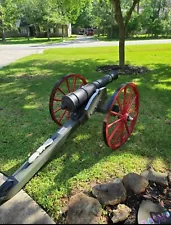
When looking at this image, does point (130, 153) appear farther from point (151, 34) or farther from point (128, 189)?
point (151, 34)

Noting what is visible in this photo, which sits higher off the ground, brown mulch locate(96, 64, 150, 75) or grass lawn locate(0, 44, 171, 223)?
brown mulch locate(96, 64, 150, 75)

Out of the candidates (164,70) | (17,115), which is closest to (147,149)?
(17,115)

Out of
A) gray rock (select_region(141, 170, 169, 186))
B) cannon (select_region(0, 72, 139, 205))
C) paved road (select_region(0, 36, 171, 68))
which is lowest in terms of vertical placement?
gray rock (select_region(141, 170, 169, 186))

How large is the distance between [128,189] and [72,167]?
0.87 m

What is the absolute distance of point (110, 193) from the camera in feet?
8.45

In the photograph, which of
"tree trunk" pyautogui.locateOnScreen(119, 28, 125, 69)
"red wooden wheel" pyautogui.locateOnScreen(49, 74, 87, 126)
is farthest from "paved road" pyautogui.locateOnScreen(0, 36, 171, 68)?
"red wooden wheel" pyautogui.locateOnScreen(49, 74, 87, 126)

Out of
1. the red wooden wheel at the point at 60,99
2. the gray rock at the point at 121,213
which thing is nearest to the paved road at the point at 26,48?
the red wooden wheel at the point at 60,99

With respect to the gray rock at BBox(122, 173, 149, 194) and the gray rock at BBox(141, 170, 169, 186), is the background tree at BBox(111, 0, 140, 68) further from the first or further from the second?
the gray rock at BBox(122, 173, 149, 194)

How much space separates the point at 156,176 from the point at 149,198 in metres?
0.41

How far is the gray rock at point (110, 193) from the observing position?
251 centimetres

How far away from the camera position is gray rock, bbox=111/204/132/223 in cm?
230

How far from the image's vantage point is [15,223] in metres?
2.31

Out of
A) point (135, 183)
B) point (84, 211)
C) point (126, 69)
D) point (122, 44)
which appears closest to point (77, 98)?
point (135, 183)

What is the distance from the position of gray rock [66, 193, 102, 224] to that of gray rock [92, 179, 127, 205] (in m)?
0.13
